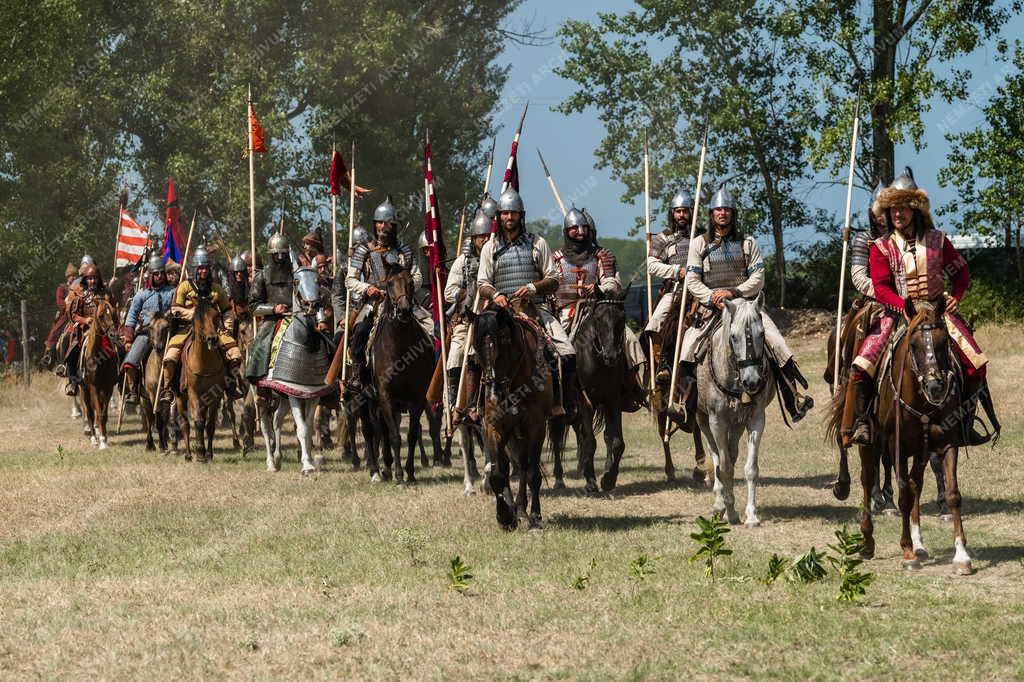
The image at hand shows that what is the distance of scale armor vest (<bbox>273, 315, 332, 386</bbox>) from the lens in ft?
60.3

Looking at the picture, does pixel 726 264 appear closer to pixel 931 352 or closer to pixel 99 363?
pixel 931 352

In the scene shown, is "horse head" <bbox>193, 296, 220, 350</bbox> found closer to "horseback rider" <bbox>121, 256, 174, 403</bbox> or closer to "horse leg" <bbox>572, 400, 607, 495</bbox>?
"horseback rider" <bbox>121, 256, 174, 403</bbox>

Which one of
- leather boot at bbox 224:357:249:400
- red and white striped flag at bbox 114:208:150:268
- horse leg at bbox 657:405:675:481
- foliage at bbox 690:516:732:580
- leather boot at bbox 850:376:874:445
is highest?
red and white striped flag at bbox 114:208:150:268

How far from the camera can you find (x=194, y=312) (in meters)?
19.7

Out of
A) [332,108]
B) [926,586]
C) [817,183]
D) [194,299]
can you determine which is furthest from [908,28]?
[926,586]

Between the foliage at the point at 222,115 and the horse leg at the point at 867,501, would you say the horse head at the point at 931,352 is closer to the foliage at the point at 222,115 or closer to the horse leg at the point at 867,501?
the horse leg at the point at 867,501

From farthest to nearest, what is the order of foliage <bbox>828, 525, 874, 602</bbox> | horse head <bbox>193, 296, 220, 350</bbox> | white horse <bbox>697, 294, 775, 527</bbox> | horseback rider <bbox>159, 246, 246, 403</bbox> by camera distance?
horseback rider <bbox>159, 246, 246, 403</bbox> < horse head <bbox>193, 296, 220, 350</bbox> < white horse <bbox>697, 294, 775, 527</bbox> < foliage <bbox>828, 525, 874, 602</bbox>

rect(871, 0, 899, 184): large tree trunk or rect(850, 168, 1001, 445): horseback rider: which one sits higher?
rect(871, 0, 899, 184): large tree trunk

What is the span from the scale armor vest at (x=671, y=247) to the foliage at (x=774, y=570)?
6.75 metres

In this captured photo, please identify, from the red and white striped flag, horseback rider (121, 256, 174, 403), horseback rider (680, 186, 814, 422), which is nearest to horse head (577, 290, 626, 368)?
horseback rider (680, 186, 814, 422)

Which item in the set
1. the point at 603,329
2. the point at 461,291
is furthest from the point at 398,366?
the point at 603,329

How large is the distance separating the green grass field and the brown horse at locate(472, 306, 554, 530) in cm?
41

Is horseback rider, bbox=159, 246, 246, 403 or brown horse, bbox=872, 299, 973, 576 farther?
horseback rider, bbox=159, 246, 246, 403

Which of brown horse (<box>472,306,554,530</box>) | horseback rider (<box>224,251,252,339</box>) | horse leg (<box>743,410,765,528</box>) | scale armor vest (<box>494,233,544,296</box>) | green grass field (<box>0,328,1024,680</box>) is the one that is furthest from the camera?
horseback rider (<box>224,251,252,339</box>)
